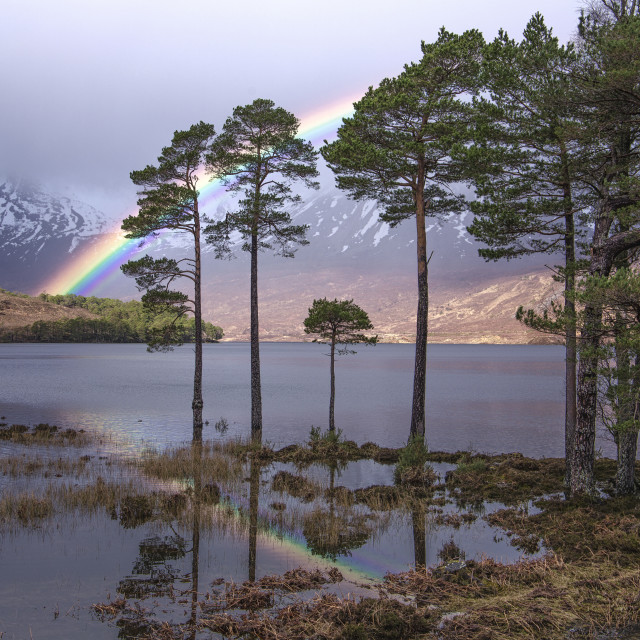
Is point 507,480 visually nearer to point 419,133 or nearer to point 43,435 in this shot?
point 419,133

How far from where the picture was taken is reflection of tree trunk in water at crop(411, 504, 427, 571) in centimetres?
1062

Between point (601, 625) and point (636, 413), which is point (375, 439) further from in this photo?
point (601, 625)

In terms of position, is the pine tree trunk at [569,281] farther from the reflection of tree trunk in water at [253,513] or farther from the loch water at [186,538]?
the reflection of tree trunk in water at [253,513]

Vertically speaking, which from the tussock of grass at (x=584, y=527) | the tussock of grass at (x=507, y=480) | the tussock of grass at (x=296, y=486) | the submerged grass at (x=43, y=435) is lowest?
the submerged grass at (x=43, y=435)

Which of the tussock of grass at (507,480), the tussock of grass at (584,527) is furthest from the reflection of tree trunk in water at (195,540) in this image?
the tussock of grass at (507,480)

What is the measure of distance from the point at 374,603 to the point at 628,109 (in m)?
10.7

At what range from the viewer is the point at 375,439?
3139cm

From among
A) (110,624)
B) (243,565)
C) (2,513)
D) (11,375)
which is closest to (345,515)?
(243,565)

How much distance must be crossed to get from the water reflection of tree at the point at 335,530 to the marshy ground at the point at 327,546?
0.05 metres

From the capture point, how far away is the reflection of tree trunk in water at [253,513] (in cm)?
1024

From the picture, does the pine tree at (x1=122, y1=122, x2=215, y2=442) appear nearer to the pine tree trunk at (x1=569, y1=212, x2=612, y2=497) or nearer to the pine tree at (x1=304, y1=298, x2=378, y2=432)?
the pine tree at (x1=304, y1=298, x2=378, y2=432)

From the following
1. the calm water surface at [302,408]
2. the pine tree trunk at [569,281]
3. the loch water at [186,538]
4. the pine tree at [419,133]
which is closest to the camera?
the loch water at [186,538]

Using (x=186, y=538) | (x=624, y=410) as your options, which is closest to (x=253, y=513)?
(x=186, y=538)

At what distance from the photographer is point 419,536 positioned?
12.1m
